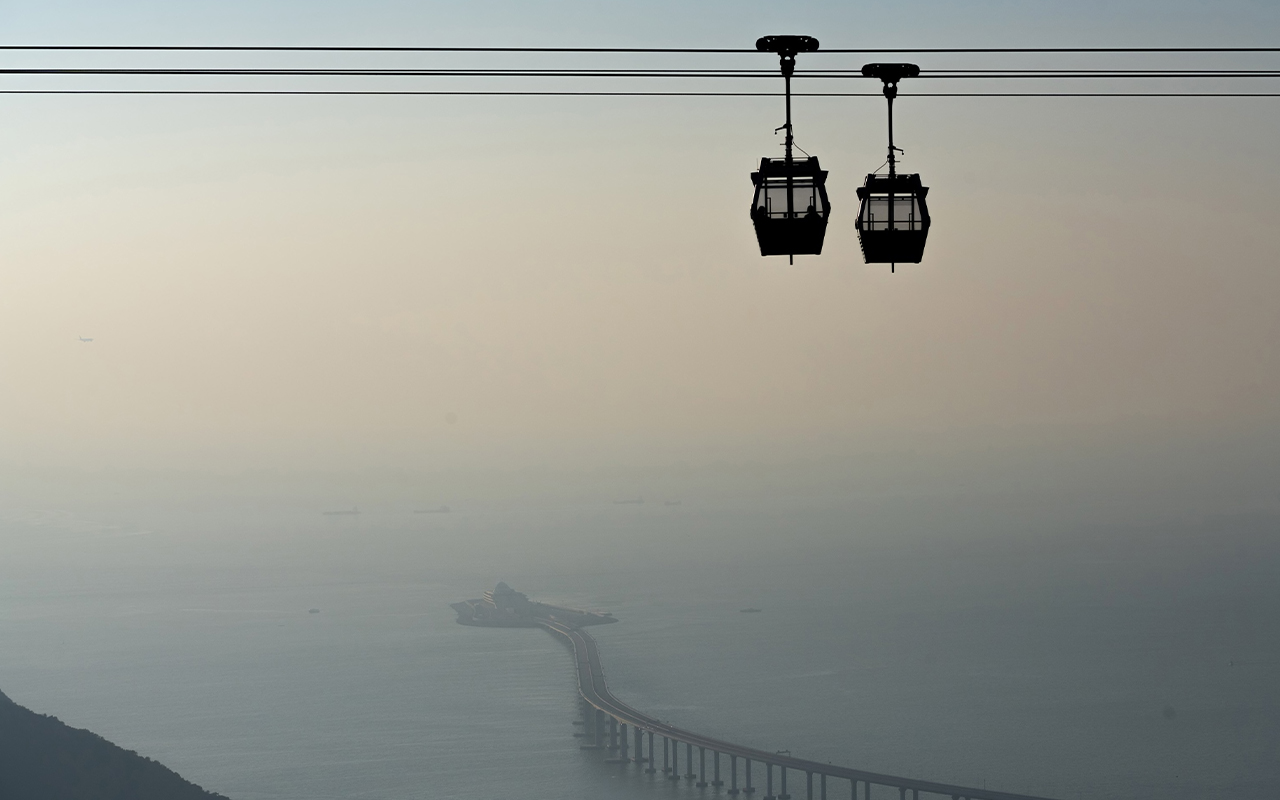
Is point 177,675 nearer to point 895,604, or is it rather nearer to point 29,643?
point 29,643

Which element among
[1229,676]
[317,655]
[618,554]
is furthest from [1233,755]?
[618,554]

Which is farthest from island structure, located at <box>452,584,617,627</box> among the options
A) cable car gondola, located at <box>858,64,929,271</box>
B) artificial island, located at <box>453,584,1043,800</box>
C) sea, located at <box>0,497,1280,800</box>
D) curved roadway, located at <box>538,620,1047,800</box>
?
cable car gondola, located at <box>858,64,929,271</box>

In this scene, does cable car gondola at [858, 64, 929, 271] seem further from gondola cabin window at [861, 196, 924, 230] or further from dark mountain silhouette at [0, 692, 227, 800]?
dark mountain silhouette at [0, 692, 227, 800]

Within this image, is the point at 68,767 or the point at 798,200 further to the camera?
the point at 68,767

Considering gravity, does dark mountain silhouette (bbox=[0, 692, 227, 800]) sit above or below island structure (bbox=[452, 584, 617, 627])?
below

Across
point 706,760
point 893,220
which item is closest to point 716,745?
point 706,760

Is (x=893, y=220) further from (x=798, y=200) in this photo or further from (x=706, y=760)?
(x=706, y=760)
